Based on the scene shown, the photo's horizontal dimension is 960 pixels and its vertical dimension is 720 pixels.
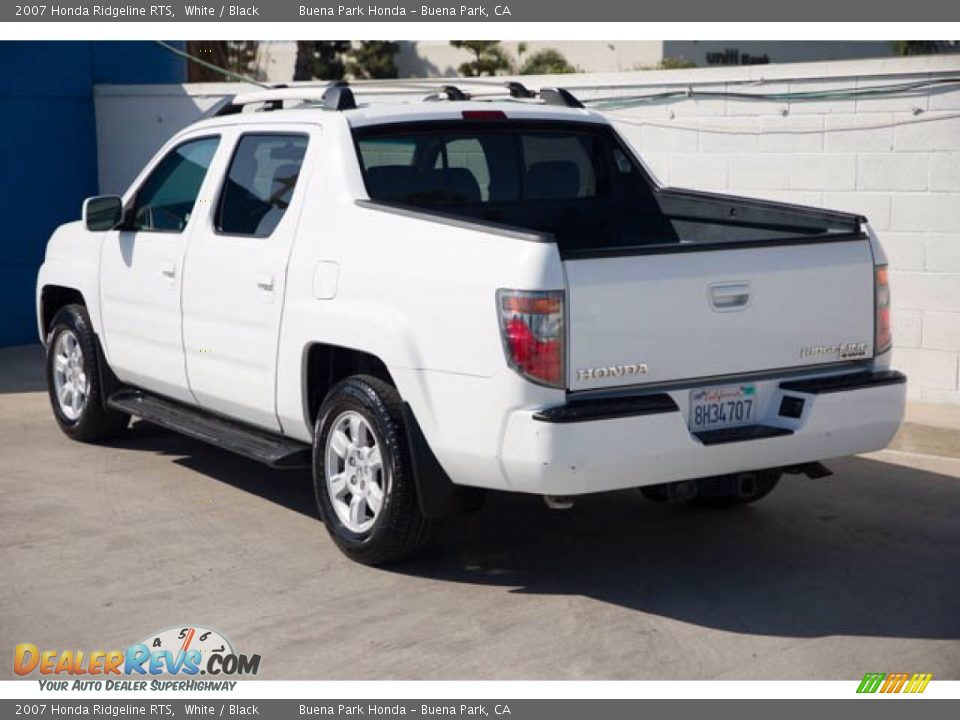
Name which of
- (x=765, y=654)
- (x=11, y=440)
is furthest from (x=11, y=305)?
(x=765, y=654)

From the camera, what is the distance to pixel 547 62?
148 ft

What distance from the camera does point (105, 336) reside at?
8.29 metres

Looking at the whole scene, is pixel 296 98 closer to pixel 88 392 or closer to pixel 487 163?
pixel 487 163

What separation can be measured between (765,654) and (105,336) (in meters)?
4.46

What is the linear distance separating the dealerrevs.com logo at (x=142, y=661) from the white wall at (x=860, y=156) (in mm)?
5619

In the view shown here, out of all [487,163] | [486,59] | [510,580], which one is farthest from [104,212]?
[486,59]

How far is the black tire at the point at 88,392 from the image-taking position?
333 inches

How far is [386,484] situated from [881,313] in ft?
7.34

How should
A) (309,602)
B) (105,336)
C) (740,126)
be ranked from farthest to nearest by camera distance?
(740,126) < (105,336) < (309,602)

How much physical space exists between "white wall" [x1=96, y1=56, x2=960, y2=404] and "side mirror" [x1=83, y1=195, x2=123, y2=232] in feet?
14.0

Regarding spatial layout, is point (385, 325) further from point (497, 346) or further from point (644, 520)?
point (644, 520)

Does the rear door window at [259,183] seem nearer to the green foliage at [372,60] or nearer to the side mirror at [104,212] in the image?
the side mirror at [104,212]

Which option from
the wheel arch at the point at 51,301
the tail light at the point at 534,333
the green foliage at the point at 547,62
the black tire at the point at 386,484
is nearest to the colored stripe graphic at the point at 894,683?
the tail light at the point at 534,333

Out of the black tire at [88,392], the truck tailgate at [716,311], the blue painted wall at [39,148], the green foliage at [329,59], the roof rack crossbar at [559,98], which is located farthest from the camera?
the green foliage at [329,59]
